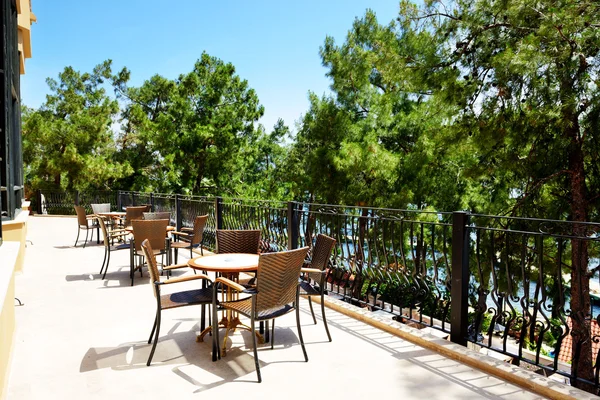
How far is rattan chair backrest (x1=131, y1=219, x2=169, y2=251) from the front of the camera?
5.36 metres

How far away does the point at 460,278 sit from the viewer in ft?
11.0

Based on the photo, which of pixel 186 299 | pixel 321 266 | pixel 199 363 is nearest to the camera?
pixel 199 363

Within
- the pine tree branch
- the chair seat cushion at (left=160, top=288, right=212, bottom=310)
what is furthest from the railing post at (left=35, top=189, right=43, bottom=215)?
the pine tree branch

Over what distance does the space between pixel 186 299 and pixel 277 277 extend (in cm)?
86

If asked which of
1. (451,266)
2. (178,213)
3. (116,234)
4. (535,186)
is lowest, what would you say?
(116,234)

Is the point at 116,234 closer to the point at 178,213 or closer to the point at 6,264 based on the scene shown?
the point at 178,213

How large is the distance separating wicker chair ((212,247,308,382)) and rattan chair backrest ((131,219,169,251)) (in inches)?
105

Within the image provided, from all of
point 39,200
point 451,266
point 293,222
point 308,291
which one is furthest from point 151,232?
point 39,200

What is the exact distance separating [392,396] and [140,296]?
133 inches

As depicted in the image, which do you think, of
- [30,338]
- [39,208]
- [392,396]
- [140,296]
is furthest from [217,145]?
[392,396]

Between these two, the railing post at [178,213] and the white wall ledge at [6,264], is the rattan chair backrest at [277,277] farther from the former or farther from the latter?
the railing post at [178,213]

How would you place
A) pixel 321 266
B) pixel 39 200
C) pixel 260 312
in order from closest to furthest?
1. pixel 260 312
2. pixel 321 266
3. pixel 39 200

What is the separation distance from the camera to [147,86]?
967 inches

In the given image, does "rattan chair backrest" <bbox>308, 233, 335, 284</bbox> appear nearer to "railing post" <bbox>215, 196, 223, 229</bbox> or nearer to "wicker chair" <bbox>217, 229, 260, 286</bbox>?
"wicker chair" <bbox>217, 229, 260, 286</bbox>
